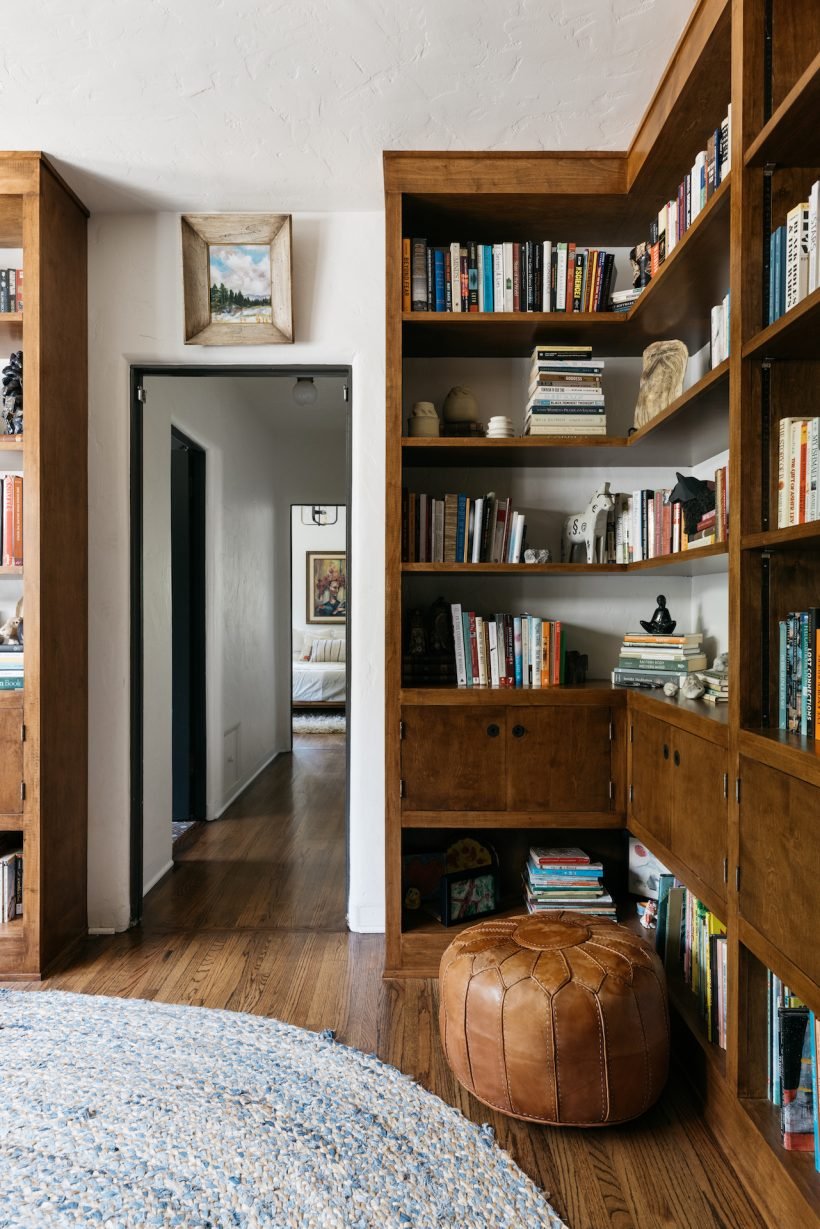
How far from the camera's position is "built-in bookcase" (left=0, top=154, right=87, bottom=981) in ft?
8.51

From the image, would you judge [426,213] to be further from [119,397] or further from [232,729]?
[232,729]

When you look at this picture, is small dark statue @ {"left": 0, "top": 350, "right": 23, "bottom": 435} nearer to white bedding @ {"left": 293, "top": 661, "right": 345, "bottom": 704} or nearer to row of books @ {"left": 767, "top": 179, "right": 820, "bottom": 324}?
row of books @ {"left": 767, "top": 179, "right": 820, "bottom": 324}

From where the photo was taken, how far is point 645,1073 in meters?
1.82

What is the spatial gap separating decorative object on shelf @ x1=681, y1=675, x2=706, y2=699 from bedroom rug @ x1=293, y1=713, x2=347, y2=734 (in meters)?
5.54

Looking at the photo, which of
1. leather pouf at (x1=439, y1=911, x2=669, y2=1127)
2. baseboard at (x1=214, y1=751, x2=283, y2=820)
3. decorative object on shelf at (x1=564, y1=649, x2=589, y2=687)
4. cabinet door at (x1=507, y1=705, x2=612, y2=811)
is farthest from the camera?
baseboard at (x1=214, y1=751, x2=283, y2=820)

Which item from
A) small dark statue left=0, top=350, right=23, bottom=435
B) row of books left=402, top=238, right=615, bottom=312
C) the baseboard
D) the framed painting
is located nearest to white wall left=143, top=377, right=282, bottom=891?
the baseboard

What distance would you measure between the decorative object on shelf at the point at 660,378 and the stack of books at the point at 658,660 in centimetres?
68

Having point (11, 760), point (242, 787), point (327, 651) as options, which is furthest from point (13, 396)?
point (327, 651)

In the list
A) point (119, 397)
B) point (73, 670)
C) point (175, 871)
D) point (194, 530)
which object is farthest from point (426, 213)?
point (175, 871)

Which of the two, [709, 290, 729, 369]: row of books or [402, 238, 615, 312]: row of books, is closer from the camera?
[709, 290, 729, 369]: row of books

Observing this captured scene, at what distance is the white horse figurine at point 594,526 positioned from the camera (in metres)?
2.74

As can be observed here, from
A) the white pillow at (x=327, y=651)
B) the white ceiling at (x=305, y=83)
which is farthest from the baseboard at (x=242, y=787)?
the white ceiling at (x=305, y=83)

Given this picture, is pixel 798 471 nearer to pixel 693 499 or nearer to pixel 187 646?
pixel 693 499

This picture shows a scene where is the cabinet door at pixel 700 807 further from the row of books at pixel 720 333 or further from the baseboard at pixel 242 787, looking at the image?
the baseboard at pixel 242 787
